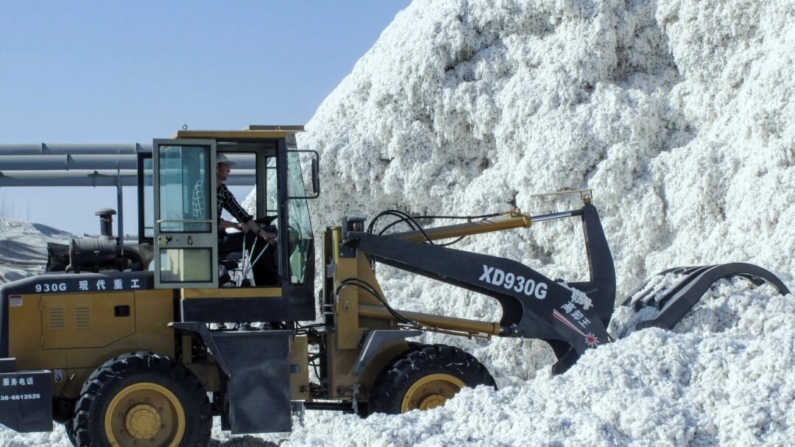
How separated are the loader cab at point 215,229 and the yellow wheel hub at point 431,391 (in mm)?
999

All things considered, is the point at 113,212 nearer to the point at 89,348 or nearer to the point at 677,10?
the point at 89,348

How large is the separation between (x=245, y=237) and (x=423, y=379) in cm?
177

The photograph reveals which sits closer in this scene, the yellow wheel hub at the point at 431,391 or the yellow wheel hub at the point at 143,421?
the yellow wheel hub at the point at 143,421

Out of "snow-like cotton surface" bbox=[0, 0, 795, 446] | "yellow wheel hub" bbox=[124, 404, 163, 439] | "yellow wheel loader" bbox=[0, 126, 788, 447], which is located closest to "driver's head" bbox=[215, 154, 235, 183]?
"yellow wheel loader" bbox=[0, 126, 788, 447]

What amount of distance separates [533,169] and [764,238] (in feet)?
8.37

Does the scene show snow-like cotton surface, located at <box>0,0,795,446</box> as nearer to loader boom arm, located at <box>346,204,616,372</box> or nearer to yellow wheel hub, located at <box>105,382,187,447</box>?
loader boom arm, located at <box>346,204,616,372</box>

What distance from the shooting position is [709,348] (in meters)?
7.27

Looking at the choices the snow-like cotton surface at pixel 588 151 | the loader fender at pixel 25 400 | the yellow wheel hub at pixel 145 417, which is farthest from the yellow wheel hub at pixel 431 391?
the loader fender at pixel 25 400

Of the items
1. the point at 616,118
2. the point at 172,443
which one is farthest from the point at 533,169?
the point at 172,443

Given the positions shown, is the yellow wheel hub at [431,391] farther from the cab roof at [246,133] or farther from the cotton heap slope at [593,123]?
the cotton heap slope at [593,123]

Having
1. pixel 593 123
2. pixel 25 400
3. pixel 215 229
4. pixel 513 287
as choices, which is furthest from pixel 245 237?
pixel 593 123

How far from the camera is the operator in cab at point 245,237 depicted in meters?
8.05

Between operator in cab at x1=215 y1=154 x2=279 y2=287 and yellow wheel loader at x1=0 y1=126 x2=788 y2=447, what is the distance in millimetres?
47

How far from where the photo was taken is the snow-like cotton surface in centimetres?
861
